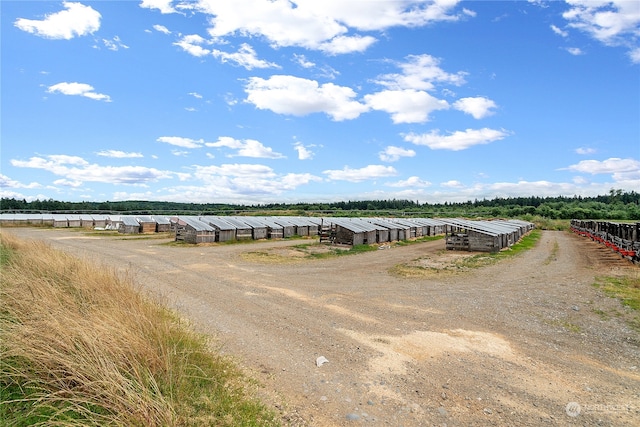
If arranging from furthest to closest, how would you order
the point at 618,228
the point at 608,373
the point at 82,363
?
the point at 618,228, the point at 608,373, the point at 82,363

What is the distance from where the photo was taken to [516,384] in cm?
643

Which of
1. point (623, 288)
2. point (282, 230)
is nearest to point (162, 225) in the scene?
point (282, 230)

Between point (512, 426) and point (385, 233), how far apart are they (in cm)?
3211

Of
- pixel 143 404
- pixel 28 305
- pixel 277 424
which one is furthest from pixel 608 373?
pixel 28 305

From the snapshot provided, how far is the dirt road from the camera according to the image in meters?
5.66

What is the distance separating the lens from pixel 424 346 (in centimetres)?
818

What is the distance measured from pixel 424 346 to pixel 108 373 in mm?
6430

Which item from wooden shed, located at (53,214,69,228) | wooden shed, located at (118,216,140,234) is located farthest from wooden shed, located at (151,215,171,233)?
wooden shed, located at (53,214,69,228)

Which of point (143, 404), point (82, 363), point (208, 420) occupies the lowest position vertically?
point (208, 420)

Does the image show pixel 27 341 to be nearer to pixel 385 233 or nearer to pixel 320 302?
pixel 320 302

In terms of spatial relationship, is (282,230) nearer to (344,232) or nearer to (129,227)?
(344,232)

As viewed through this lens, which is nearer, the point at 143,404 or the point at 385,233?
the point at 143,404

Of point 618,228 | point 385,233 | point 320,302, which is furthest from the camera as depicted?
point 385,233

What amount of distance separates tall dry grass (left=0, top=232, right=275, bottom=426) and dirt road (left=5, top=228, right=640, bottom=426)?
0.96 m
